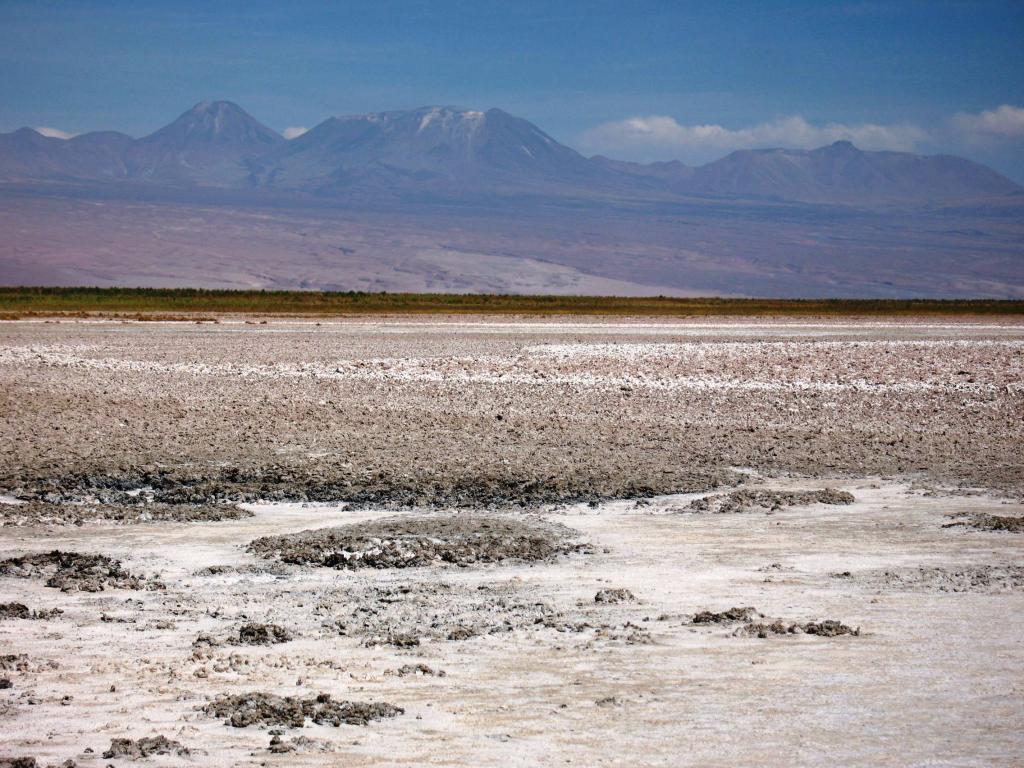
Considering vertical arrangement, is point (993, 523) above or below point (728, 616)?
above

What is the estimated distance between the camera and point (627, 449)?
16594mm

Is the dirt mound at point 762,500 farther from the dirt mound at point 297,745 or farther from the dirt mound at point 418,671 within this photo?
the dirt mound at point 297,745

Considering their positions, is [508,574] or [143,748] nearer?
[143,748]

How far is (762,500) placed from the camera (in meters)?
13.5

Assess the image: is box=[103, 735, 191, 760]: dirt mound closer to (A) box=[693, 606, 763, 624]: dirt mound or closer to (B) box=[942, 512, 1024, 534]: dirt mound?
(A) box=[693, 606, 763, 624]: dirt mound

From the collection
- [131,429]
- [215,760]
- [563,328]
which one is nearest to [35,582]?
[215,760]

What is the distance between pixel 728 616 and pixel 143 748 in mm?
4101

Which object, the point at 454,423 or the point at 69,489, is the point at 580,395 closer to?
the point at 454,423

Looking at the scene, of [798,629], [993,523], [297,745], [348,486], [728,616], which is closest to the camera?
[297,745]

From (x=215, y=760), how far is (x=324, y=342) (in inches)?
1093

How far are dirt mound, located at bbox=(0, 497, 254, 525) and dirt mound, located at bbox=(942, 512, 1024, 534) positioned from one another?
6.91 meters

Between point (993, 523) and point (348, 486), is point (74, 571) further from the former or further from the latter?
point (993, 523)

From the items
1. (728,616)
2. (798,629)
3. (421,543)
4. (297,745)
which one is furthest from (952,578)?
(297,745)

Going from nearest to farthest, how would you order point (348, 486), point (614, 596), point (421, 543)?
1. point (614, 596)
2. point (421, 543)
3. point (348, 486)
